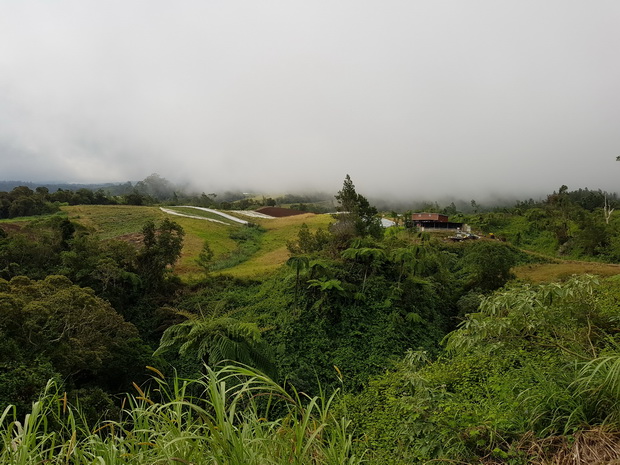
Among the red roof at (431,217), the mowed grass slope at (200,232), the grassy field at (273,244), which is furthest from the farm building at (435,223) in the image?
the mowed grass slope at (200,232)

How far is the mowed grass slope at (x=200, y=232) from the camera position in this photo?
2384cm

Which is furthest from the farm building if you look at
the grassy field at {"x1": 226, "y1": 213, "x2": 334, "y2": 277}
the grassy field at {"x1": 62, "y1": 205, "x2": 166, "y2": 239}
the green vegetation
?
the grassy field at {"x1": 62, "y1": 205, "x2": 166, "y2": 239}

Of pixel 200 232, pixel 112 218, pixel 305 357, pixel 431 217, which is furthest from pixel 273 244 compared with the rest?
pixel 431 217

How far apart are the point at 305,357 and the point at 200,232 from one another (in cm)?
2661

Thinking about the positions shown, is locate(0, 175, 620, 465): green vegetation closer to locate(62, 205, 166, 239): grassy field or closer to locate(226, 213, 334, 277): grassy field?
locate(226, 213, 334, 277): grassy field

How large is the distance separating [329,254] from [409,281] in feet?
14.9

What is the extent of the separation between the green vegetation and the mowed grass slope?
Answer: 0.88m

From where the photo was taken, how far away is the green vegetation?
241cm

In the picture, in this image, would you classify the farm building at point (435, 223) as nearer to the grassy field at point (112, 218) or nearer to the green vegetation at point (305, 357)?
the green vegetation at point (305, 357)

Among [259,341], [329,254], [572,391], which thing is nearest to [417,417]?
[572,391]

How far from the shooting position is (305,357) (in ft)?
36.5

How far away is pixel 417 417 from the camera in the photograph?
3709 mm

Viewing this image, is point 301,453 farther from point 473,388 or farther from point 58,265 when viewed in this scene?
point 58,265

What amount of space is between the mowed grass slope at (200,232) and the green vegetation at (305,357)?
34.5 inches
